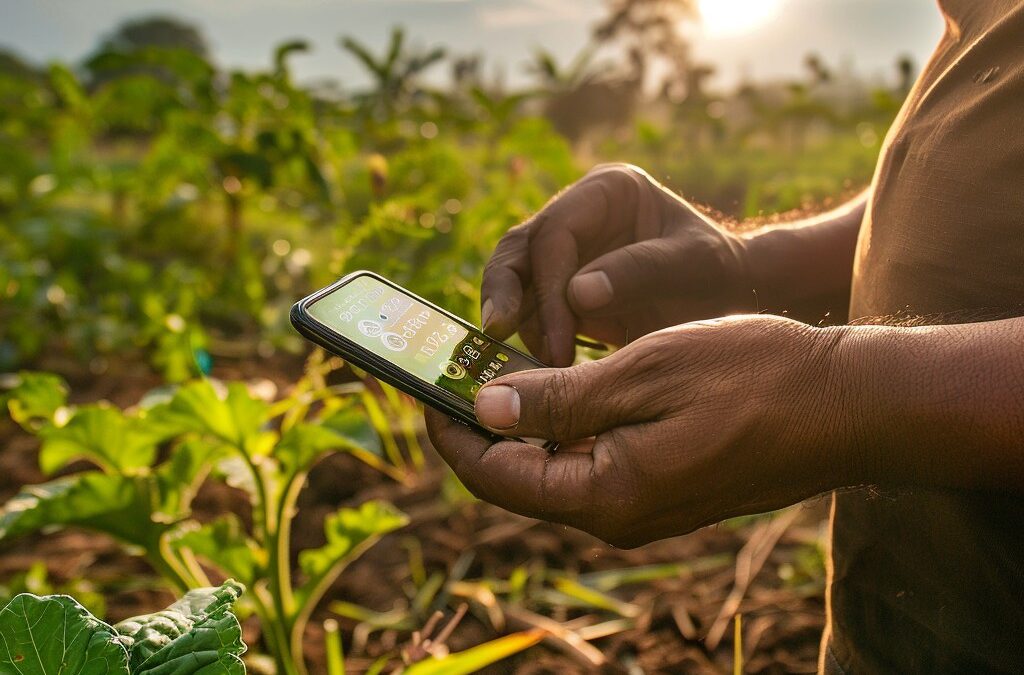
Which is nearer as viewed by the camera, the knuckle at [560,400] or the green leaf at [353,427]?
the knuckle at [560,400]

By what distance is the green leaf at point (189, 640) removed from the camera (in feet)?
2.77

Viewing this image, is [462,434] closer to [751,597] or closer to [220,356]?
[751,597]

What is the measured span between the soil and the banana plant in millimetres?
243

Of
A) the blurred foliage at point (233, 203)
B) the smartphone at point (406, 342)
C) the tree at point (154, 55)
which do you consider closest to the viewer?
the smartphone at point (406, 342)

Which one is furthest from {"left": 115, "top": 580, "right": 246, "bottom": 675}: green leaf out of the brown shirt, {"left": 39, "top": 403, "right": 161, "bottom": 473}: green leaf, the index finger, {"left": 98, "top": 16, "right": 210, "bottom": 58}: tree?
{"left": 98, "top": 16, "right": 210, "bottom": 58}: tree

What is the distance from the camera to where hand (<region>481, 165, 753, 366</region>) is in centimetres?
130

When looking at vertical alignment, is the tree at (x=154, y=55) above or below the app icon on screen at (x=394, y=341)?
A: above

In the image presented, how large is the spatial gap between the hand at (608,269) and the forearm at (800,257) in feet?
0.10

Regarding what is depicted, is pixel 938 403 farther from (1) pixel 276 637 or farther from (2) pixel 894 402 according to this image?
(1) pixel 276 637

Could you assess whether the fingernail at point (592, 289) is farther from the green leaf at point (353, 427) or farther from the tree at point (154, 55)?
Result: the tree at point (154, 55)

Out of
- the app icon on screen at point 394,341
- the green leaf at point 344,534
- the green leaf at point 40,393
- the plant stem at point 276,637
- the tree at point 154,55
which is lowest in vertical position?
the plant stem at point 276,637

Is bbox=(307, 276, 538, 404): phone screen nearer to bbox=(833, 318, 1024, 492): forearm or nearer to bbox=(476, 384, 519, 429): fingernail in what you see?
bbox=(476, 384, 519, 429): fingernail

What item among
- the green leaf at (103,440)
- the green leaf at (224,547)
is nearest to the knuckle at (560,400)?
the green leaf at (224,547)

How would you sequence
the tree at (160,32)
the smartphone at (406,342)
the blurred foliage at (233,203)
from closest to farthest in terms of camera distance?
the smartphone at (406,342), the blurred foliage at (233,203), the tree at (160,32)
